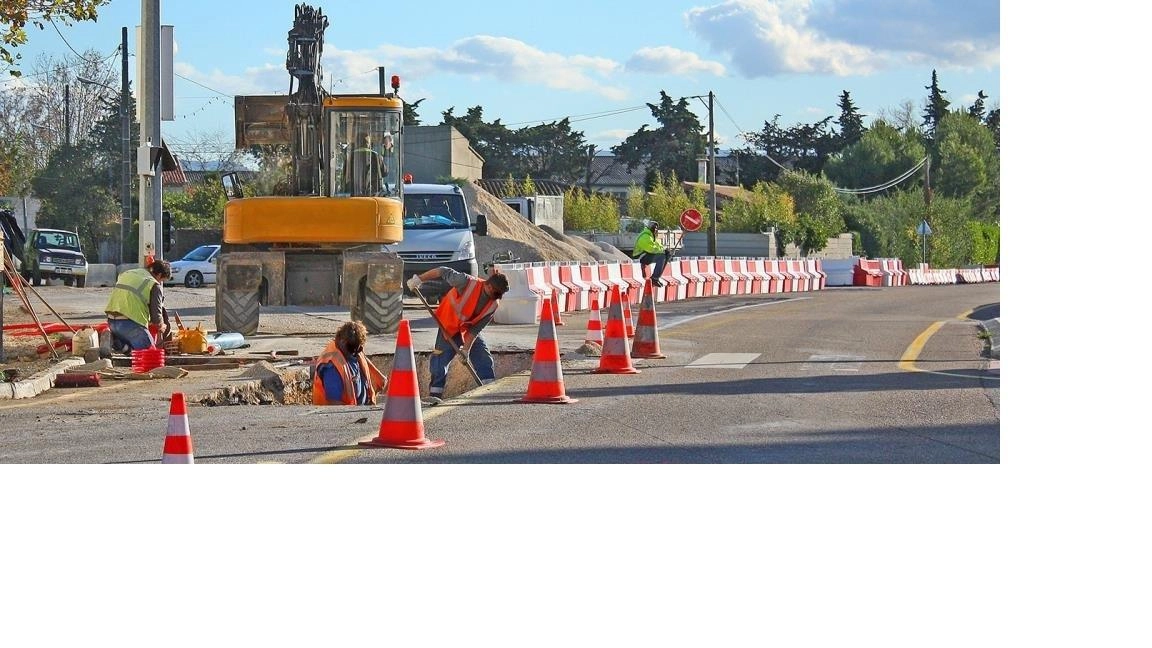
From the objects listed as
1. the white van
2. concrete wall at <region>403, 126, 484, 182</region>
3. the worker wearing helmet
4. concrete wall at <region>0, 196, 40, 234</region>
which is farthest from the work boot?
concrete wall at <region>403, 126, 484, 182</region>

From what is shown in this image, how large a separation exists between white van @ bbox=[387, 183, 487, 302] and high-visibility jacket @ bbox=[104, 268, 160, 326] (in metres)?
11.2

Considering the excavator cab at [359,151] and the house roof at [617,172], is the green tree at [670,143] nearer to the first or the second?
the house roof at [617,172]

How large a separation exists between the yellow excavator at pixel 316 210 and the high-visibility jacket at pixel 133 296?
3.12m

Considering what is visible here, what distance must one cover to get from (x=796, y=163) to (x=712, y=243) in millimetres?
48339

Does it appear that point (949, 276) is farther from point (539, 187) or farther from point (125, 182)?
point (125, 182)

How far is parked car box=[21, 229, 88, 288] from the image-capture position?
43.0m

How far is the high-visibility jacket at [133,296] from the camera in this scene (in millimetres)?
15797

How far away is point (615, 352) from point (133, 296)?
17.0ft

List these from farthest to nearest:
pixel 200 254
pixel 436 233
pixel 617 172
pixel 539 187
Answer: pixel 617 172, pixel 539 187, pixel 200 254, pixel 436 233

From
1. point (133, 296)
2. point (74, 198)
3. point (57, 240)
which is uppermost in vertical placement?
point (74, 198)

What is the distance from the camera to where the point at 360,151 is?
2067cm

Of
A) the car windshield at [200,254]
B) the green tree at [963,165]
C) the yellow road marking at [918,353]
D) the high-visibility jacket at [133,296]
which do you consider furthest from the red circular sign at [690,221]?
the green tree at [963,165]

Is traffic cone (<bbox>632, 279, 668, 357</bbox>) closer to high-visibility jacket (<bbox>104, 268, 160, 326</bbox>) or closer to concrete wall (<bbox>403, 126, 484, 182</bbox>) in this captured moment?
high-visibility jacket (<bbox>104, 268, 160, 326</bbox>)

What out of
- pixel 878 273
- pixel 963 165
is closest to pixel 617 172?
pixel 963 165
